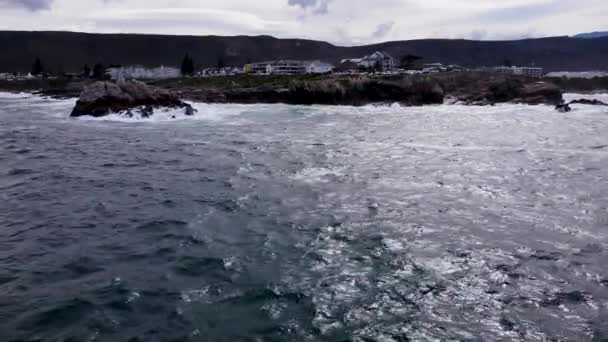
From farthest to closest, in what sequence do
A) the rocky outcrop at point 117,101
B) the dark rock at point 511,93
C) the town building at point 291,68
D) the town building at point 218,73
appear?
the town building at point 291,68
the town building at point 218,73
the dark rock at point 511,93
the rocky outcrop at point 117,101

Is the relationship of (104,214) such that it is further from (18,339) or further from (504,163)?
(504,163)

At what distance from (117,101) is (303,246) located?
1766 inches

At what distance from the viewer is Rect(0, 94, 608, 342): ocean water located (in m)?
8.83

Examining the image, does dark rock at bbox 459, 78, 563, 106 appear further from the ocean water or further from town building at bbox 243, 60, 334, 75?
town building at bbox 243, 60, 334, 75

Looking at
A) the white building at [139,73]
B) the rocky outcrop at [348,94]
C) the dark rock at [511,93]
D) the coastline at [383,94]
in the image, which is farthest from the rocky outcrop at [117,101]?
the white building at [139,73]

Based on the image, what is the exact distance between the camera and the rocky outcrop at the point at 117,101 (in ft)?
166

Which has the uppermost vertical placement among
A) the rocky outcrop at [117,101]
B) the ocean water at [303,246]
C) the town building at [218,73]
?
the town building at [218,73]

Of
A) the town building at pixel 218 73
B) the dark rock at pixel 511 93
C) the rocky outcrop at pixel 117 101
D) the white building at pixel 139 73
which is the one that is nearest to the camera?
the rocky outcrop at pixel 117 101

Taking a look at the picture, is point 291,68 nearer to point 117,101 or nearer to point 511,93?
point 511,93

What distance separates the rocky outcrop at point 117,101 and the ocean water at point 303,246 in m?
23.7

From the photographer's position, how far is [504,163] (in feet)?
81.5

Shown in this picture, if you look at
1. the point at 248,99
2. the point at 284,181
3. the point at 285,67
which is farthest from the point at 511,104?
the point at 285,67

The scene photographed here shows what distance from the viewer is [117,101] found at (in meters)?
51.5

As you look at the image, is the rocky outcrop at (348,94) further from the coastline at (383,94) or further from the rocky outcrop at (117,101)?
the rocky outcrop at (117,101)
